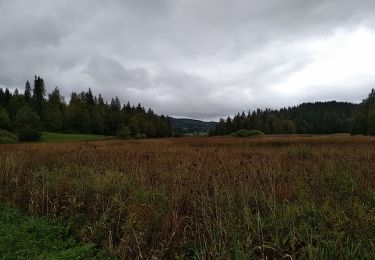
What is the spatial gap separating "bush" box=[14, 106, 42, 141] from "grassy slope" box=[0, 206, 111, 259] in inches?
2219

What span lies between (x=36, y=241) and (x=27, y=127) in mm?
58197

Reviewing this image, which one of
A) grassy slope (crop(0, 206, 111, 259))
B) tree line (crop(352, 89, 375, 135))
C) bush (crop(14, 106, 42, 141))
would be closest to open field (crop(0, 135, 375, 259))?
grassy slope (crop(0, 206, 111, 259))

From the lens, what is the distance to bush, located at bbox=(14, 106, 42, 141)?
55.9 meters

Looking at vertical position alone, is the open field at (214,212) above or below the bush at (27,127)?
below

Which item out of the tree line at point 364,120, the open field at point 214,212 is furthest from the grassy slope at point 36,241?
the tree line at point 364,120

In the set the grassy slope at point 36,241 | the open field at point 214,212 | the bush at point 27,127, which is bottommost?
the grassy slope at point 36,241

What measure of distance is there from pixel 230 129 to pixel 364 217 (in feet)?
355

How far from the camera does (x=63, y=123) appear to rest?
267 ft

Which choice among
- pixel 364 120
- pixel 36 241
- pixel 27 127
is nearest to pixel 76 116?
pixel 27 127

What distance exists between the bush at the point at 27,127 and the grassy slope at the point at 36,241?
5636cm

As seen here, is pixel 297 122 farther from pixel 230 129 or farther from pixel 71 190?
pixel 71 190

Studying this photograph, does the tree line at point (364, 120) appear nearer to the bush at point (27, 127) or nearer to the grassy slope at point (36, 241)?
the bush at point (27, 127)

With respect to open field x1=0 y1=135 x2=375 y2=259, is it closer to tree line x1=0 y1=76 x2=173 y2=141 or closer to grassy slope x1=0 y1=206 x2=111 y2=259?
grassy slope x1=0 y1=206 x2=111 y2=259

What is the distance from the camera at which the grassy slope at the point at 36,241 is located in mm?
3926
